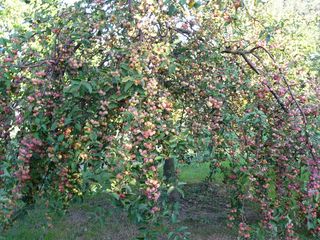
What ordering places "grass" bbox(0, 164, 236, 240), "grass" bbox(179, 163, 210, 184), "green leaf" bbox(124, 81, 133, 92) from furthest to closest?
"grass" bbox(179, 163, 210, 184)
"grass" bbox(0, 164, 236, 240)
"green leaf" bbox(124, 81, 133, 92)

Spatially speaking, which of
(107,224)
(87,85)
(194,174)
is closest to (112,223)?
(107,224)

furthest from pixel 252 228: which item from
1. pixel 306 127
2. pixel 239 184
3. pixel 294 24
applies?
pixel 294 24

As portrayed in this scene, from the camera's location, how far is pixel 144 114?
247 cm

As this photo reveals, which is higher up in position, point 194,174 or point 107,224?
point 194,174

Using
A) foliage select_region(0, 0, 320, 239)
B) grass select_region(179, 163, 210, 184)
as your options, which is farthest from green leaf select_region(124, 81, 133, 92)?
grass select_region(179, 163, 210, 184)

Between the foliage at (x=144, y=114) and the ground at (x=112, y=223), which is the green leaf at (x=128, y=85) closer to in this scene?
the foliage at (x=144, y=114)

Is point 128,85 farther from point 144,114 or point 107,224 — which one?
point 107,224

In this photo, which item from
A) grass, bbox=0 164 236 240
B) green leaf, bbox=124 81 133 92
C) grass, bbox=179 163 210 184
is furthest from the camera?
grass, bbox=179 163 210 184

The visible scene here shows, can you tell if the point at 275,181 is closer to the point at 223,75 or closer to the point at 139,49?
the point at 223,75

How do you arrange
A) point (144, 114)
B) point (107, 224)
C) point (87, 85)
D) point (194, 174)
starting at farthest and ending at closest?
point (194, 174)
point (107, 224)
point (87, 85)
point (144, 114)

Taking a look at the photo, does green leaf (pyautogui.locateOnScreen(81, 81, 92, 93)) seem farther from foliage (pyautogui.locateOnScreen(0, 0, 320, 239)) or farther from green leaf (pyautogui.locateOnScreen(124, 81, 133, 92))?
green leaf (pyautogui.locateOnScreen(124, 81, 133, 92))

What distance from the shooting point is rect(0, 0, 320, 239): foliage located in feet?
8.44

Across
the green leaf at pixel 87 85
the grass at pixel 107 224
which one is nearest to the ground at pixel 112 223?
the grass at pixel 107 224

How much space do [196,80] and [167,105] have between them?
2.42 feet
